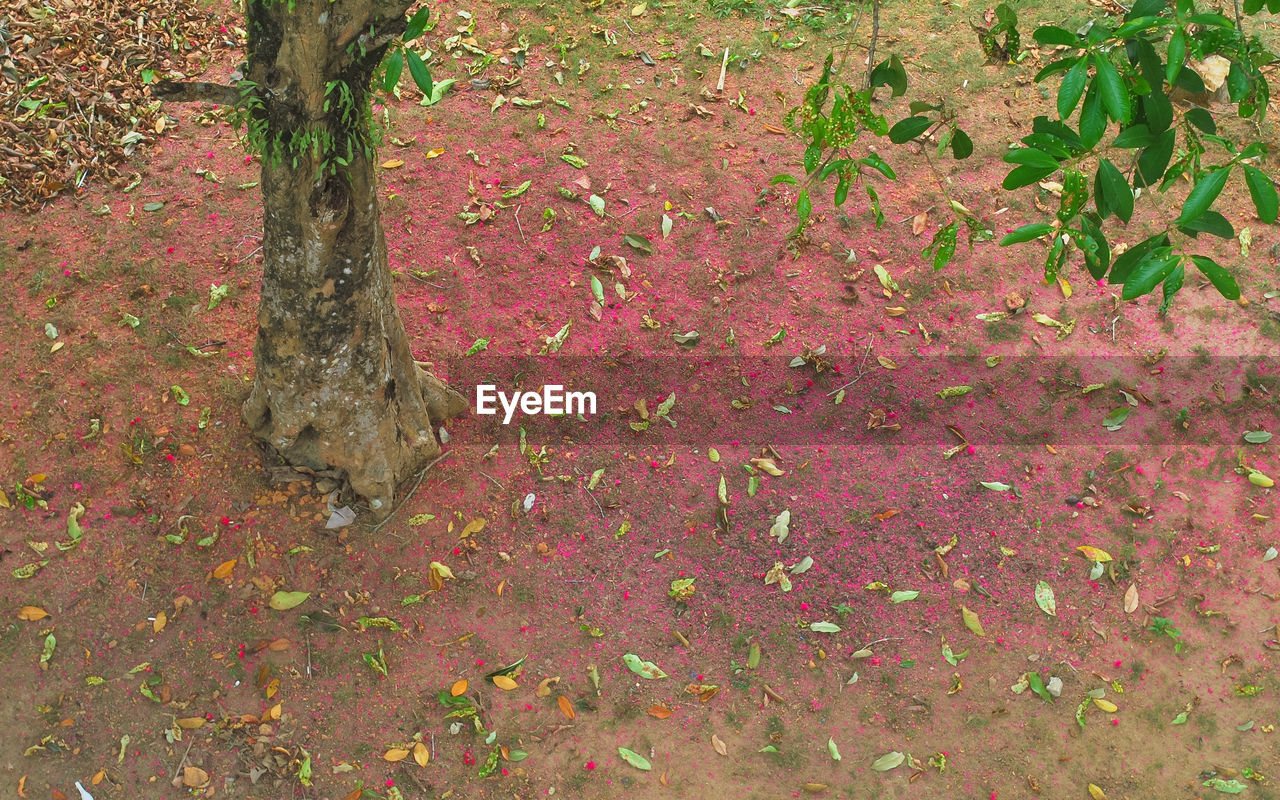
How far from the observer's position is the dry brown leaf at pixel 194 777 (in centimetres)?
326

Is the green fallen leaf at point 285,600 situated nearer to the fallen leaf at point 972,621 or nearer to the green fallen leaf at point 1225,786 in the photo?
the fallen leaf at point 972,621

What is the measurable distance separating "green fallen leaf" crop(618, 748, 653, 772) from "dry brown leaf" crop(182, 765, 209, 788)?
1405 millimetres

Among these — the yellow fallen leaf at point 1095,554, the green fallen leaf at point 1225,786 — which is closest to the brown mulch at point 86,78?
the yellow fallen leaf at point 1095,554

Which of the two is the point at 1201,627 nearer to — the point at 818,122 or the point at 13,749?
the point at 818,122

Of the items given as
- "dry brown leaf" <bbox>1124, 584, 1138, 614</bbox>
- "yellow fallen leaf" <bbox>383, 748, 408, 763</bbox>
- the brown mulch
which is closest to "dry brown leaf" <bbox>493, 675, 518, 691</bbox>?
"yellow fallen leaf" <bbox>383, 748, 408, 763</bbox>

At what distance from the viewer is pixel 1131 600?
12.6 ft

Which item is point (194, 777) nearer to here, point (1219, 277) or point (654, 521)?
point (654, 521)

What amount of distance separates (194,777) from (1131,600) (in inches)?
139

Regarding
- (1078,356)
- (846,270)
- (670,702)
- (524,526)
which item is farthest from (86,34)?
(1078,356)

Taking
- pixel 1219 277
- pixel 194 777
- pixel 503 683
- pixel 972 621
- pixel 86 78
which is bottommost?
pixel 194 777

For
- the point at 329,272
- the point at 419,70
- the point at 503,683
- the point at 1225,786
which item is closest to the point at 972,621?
the point at 1225,786

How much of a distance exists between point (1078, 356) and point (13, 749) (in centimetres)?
467

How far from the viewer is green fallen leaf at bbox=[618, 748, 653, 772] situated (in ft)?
11.1

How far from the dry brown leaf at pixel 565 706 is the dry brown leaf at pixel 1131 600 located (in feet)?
7.22
